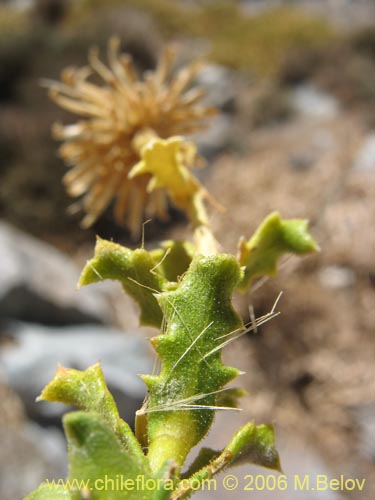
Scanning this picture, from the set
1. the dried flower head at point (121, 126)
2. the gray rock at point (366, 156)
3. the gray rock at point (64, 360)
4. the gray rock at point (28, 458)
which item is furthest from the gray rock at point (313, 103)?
the dried flower head at point (121, 126)

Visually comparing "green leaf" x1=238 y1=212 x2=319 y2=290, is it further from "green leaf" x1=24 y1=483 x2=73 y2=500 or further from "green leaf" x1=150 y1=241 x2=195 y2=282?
"green leaf" x1=24 y1=483 x2=73 y2=500

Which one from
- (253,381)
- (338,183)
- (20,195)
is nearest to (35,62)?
(20,195)

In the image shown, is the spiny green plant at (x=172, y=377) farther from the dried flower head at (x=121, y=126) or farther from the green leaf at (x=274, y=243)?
the dried flower head at (x=121, y=126)

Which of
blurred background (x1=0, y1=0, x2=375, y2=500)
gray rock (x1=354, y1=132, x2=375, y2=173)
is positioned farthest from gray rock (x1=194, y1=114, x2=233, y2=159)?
gray rock (x1=354, y1=132, x2=375, y2=173)

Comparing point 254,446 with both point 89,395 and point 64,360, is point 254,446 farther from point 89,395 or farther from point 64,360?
point 64,360

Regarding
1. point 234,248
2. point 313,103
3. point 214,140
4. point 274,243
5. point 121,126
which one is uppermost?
point 214,140

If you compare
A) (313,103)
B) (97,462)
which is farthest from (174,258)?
(313,103)
